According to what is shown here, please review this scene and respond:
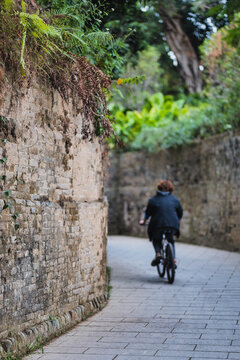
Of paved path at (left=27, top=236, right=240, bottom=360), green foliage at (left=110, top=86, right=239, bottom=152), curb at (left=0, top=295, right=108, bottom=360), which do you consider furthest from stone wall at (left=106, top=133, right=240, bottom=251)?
curb at (left=0, top=295, right=108, bottom=360)

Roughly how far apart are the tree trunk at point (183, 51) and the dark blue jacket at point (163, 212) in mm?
8929

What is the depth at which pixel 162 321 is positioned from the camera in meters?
6.98

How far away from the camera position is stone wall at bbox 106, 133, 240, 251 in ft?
48.9

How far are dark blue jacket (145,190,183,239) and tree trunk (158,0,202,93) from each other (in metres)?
8.93

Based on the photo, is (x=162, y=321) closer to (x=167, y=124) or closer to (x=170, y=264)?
(x=170, y=264)

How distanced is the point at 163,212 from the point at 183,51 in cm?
1229

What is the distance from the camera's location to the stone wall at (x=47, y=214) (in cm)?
543

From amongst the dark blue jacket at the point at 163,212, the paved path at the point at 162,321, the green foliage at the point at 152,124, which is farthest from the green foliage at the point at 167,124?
the paved path at the point at 162,321

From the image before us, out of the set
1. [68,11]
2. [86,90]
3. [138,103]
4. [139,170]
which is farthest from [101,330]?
[138,103]

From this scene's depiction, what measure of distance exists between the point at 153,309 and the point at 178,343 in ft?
6.16

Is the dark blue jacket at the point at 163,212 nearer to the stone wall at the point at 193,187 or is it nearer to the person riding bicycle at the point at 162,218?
the person riding bicycle at the point at 162,218

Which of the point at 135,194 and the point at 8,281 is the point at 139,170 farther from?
the point at 8,281

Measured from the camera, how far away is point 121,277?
35.0 ft

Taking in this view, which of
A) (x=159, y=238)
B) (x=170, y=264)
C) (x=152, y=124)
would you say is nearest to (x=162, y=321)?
(x=170, y=264)
